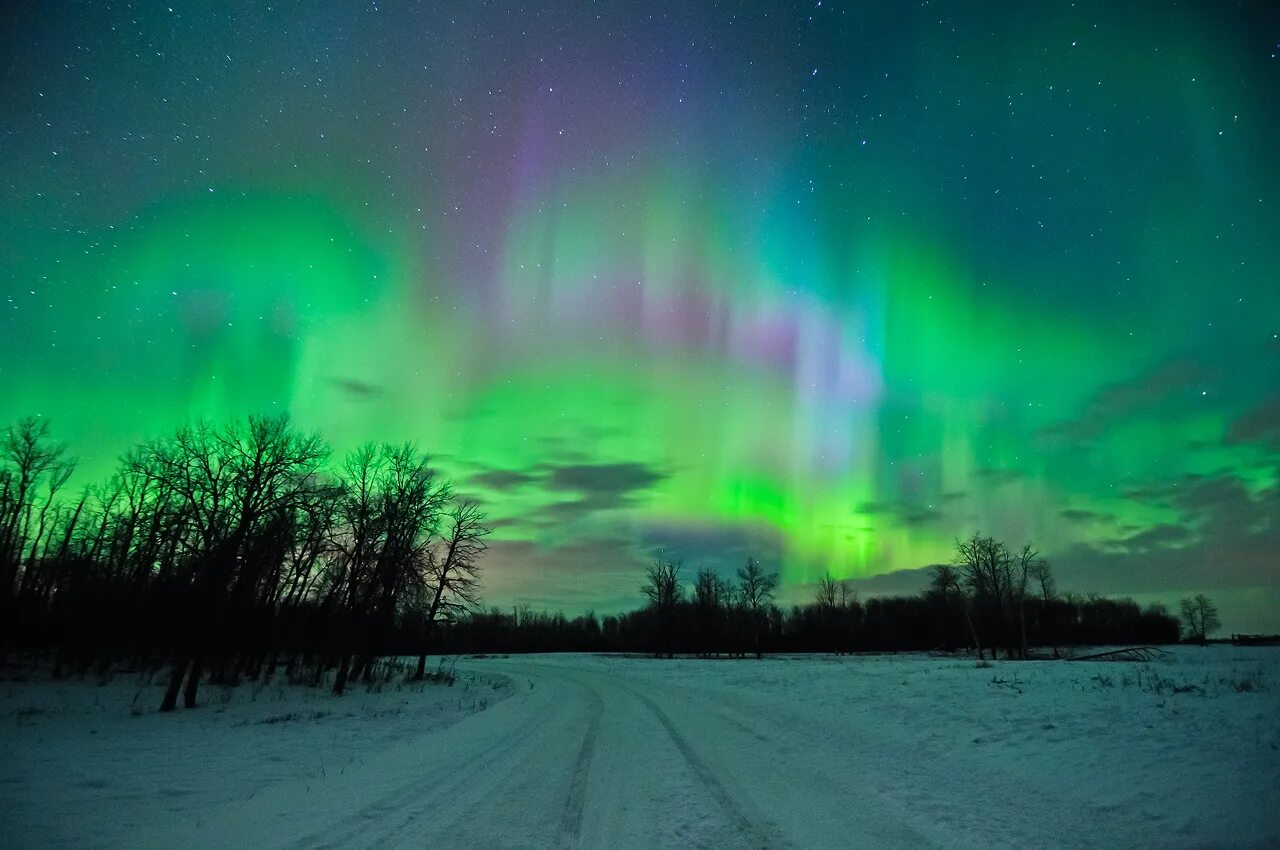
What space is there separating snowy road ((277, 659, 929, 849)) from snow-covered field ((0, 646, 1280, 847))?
52 mm

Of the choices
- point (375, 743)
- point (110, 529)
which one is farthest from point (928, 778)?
point (110, 529)

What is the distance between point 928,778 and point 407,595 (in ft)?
114

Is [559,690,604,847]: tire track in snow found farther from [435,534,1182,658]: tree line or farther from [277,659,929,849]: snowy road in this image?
[435,534,1182,658]: tree line

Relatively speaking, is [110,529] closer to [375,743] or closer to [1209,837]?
[375,743]

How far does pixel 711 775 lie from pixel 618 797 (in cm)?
211

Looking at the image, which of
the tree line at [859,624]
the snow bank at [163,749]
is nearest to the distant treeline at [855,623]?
the tree line at [859,624]

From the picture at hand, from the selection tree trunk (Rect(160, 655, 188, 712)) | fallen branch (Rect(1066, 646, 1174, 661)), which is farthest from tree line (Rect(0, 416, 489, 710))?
fallen branch (Rect(1066, 646, 1174, 661))

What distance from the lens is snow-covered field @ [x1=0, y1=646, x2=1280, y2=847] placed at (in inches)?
291

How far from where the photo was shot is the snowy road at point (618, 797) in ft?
23.3

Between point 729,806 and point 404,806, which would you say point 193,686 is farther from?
point 729,806

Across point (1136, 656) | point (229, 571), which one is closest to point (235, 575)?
point (229, 571)

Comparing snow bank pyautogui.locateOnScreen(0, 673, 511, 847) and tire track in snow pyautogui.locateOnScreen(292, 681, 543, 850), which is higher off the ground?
tire track in snow pyautogui.locateOnScreen(292, 681, 543, 850)

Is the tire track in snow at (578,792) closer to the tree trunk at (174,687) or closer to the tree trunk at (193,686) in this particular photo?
the tree trunk at (174,687)

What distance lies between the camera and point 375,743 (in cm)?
1579
